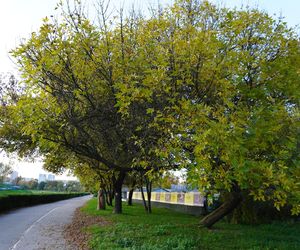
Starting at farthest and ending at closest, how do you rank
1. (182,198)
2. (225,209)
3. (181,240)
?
(182,198)
(225,209)
(181,240)

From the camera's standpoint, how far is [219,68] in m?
7.13

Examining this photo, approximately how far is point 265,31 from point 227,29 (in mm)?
1139

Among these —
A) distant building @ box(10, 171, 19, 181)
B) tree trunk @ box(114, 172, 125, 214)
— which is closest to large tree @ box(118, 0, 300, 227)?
tree trunk @ box(114, 172, 125, 214)

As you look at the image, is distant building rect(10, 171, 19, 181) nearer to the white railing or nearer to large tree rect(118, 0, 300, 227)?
the white railing

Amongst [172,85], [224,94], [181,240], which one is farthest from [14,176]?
[224,94]

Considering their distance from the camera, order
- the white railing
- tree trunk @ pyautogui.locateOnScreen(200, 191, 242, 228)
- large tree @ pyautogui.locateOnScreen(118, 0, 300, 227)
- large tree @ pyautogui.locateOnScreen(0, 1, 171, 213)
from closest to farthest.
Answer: large tree @ pyautogui.locateOnScreen(118, 0, 300, 227), large tree @ pyautogui.locateOnScreen(0, 1, 171, 213), tree trunk @ pyautogui.locateOnScreen(200, 191, 242, 228), the white railing

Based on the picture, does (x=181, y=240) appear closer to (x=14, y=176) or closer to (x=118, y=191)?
(x=118, y=191)

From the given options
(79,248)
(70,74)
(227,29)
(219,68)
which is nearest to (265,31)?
(227,29)

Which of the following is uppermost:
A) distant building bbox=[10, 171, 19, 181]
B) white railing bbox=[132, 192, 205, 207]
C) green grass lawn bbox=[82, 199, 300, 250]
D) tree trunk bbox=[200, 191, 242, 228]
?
distant building bbox=[10, 171, 19, 181]

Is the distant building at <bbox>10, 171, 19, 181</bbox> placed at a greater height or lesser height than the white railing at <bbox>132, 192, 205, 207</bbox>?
greater

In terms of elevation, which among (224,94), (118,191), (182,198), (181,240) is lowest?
(181,240)

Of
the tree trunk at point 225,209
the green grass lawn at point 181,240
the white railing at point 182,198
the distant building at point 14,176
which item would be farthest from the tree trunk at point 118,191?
the distant building at point 14,176

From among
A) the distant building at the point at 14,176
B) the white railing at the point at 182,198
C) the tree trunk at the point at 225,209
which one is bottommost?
the tree trunk at the point at 225,209

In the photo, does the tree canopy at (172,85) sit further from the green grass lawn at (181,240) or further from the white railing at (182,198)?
the white railing at (182,198)
